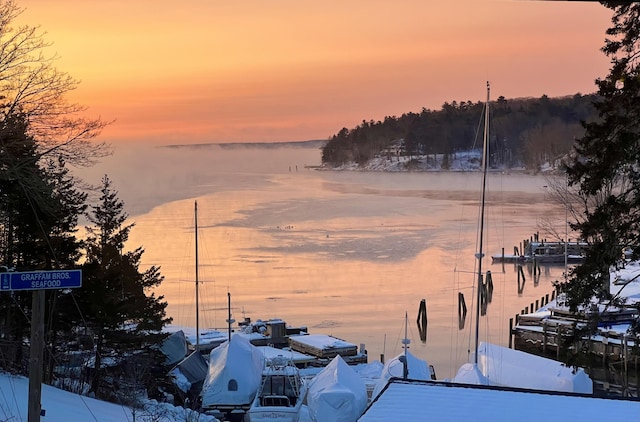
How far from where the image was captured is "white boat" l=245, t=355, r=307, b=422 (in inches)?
741

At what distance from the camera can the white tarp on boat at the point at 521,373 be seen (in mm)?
21328

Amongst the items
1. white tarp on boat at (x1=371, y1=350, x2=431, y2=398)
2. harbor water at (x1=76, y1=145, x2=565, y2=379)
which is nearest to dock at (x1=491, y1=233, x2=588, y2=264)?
harbor water at (x1=76, y1=145, x2=565, y2=379)

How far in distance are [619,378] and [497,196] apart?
2859 inches

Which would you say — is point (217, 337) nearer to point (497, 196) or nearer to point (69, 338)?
point (69, 338)

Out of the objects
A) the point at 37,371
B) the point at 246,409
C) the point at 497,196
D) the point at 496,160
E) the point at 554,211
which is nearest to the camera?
the point at 37,371

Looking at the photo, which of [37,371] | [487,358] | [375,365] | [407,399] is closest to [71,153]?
[37,371]

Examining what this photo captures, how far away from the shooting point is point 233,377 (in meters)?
21.4

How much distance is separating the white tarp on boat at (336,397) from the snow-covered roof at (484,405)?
6986mm

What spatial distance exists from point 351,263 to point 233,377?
25621 mm

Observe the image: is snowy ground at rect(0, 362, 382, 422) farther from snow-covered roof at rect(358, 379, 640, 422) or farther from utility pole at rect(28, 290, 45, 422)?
snow-covered roof at rect(358, 379, 640, 422)

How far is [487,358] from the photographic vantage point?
24.6 m

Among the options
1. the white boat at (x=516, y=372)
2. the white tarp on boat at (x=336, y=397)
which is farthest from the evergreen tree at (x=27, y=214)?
the white boat at (x=516, y=372)

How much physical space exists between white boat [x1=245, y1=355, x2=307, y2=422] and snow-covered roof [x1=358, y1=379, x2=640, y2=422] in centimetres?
763

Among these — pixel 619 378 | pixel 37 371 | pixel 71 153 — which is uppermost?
pixel 71 153
